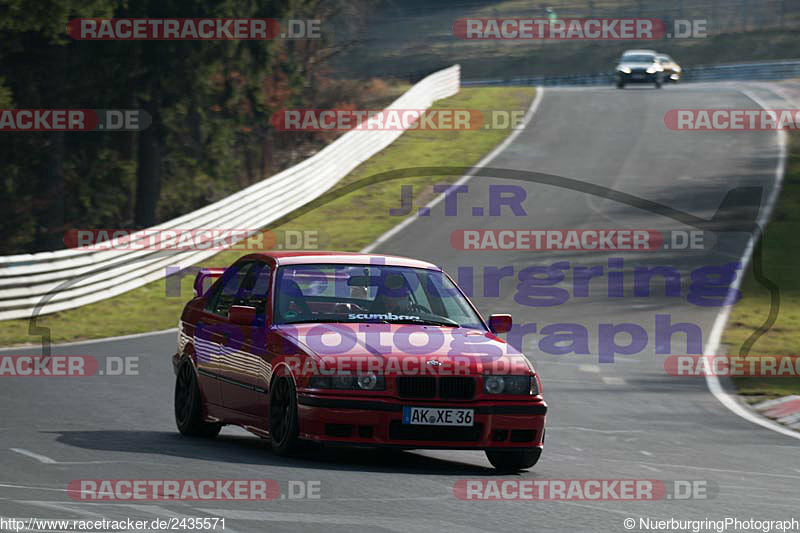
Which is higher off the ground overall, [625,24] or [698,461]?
[625,24]

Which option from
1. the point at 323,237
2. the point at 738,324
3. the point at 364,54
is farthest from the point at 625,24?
the point at 738,324

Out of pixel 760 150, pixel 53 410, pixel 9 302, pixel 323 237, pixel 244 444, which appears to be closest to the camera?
pixel 244 444

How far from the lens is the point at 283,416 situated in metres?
9.38

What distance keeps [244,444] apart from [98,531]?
3.94 m

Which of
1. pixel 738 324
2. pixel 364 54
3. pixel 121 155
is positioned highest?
pixel 364 54

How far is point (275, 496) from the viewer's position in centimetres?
781

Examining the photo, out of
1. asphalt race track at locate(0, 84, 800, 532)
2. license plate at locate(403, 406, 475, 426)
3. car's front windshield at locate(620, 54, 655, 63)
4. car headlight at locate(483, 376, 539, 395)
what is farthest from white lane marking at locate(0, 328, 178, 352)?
car's front windshield at locate(620, 54, 655, 63)

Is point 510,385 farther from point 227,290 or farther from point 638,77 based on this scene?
point 638,77

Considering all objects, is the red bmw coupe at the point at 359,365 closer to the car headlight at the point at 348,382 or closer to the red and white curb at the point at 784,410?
the car headlight at the point at 348,382

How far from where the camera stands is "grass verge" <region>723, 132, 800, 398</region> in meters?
17.0

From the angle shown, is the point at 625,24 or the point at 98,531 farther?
the point at 625,24

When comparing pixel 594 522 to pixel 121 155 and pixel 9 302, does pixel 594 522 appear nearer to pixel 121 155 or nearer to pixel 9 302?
pixel 9 302

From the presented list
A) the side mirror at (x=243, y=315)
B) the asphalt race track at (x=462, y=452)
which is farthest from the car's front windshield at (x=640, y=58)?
the side mirror at (x=243, y=315)

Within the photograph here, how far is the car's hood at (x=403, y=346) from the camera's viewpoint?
29.9 ft
